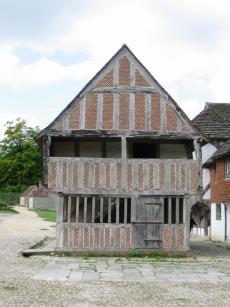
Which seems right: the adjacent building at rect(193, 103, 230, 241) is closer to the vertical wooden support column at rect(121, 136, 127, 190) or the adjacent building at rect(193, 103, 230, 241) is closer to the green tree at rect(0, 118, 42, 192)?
the vertical wooden support column at rect(121, 136, 127, 190)

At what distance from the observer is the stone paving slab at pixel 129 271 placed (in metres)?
13.7

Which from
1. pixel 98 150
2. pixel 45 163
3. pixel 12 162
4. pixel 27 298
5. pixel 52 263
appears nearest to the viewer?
pixel 27 298

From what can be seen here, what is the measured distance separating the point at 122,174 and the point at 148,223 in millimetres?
2103

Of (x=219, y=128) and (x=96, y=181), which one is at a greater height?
(x=219, y=128)

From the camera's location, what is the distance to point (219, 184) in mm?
29609

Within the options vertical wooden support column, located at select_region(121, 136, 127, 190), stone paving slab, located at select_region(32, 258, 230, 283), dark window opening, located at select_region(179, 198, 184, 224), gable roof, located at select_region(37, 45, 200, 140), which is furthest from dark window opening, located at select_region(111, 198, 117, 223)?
gable roof, located at select_region(37, 45, 200, 140)

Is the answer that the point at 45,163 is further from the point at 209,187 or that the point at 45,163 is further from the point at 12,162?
the point at 12,162

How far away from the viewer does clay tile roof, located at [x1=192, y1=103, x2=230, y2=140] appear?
107 feet

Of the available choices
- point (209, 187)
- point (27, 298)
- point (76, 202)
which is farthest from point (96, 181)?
point (209, 187)

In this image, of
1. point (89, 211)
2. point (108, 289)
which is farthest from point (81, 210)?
point (108, 289)

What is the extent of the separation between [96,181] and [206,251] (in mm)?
6162

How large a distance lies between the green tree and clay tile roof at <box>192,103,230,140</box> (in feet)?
167

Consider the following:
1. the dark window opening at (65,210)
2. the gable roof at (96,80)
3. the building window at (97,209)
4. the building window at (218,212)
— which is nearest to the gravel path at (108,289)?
the building window at (97,209)

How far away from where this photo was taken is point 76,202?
19.8 meters
